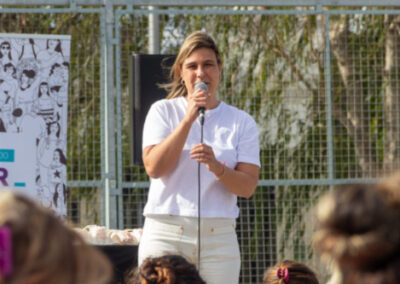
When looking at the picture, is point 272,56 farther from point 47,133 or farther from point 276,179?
point 47,133

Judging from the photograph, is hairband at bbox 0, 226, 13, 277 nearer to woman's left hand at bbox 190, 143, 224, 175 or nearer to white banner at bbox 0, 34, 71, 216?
Answer: woman's left hand at bbox 190, 143, 224, 175

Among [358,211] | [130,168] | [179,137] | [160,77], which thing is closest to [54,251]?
[358,211]

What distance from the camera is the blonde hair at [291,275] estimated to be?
3049 millimetres

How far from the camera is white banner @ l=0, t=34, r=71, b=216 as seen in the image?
15.5 ft

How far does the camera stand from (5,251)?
1.17m

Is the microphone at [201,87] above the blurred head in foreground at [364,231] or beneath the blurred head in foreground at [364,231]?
above

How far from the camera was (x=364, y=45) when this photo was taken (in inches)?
243

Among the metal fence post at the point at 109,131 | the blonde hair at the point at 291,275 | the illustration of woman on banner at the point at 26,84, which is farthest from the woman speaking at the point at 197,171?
the metal fence post at the point at 109,131

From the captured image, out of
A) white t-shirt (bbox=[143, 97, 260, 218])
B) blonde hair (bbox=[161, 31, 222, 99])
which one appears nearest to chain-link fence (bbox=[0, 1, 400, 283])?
blonde hair (bbox=[161, 31, 222, 99])

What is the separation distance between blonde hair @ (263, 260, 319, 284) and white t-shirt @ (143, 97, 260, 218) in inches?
14.2

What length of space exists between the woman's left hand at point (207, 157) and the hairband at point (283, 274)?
1.60ft

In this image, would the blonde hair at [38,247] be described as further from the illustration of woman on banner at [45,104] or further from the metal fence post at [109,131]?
the metal fence post at [109,131]

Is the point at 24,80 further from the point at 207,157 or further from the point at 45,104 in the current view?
the point at 207,157

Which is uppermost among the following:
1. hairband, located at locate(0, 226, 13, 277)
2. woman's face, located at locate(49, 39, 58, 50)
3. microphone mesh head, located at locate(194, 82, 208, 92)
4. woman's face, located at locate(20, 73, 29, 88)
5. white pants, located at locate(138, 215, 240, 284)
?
woman's face, located at locate(49, 39, 58, 50)
